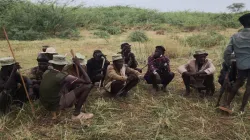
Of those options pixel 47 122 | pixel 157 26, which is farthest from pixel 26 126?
pixel 157 26

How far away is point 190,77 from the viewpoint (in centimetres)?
621

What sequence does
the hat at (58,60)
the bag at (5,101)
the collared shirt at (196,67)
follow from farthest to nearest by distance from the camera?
the collared shirt at (196,67)
the bag at (5,101)
the hat at (58,60)

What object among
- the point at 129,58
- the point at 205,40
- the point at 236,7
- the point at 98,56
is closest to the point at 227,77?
the point at 129,58

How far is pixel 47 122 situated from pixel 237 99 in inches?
140

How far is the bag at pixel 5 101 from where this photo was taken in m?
5.03

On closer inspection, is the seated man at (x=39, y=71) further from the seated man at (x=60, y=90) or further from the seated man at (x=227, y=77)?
the seated man at (x=227, y=77)

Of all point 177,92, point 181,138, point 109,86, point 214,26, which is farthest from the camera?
point 214,26

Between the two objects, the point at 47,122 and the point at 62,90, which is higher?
the point at 62,90

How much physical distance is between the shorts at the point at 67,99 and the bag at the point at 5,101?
98 centimetres

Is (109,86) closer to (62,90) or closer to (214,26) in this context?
(62,90)

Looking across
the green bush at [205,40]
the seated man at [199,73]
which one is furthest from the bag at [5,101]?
the green bush at [205,40]

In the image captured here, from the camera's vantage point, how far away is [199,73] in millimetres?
5988

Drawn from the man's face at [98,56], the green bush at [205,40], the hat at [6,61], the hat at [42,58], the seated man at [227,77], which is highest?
the hat at [6,61]

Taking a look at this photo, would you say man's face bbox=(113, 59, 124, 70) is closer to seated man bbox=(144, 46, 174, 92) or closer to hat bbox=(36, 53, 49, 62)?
seated man bbox=(144, 46, 174, 92)
